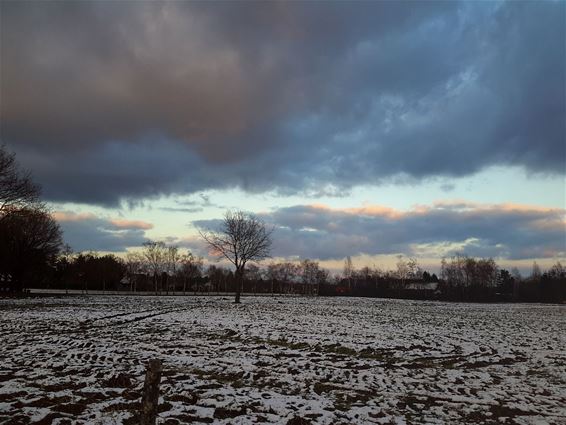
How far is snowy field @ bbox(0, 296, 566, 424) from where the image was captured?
905 cm

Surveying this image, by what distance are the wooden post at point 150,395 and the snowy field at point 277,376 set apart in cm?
261

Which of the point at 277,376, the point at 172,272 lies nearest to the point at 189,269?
the point at 172,272

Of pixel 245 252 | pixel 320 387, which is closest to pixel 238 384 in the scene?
pixel 320 387

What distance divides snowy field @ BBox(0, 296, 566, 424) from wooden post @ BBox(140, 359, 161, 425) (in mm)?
2609

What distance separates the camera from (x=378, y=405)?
988 cm

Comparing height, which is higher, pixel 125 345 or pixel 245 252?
pixel 245 252

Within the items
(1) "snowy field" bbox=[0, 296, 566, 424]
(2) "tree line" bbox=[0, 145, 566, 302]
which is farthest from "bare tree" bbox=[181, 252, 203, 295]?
(1) "snowy field" bbox=[0, 296, 566, 424]

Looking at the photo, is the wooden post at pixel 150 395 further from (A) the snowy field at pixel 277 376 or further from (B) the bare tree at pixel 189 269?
(B) the bare tree at pixel 189 269

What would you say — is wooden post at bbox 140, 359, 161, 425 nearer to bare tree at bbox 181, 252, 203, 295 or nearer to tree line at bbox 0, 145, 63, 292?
tree line at bbox 0, 145, 63, 292

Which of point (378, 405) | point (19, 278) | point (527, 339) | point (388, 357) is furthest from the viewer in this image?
point (19, 278)

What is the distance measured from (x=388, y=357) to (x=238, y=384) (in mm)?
7136

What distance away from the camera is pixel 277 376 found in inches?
485

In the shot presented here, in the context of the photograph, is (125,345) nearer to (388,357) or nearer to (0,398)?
(0,398)

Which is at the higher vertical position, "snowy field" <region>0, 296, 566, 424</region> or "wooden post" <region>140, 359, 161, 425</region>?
"wooden post" <region>140, 359, 161, 425</region>
